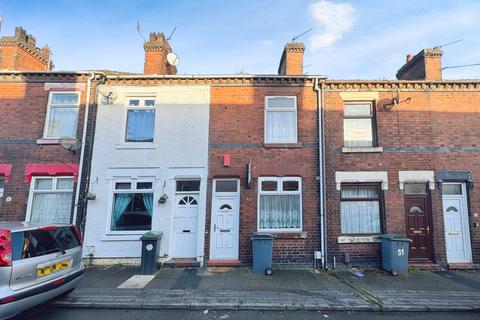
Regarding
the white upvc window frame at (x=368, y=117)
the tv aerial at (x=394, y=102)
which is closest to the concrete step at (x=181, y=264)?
the white upvc window frame at (x=368, y=117)

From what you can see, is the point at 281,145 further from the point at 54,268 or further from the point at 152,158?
the point at 54,268

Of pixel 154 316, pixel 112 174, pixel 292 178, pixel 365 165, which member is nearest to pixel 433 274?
pixel 365 165

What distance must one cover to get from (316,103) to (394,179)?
3528 mm

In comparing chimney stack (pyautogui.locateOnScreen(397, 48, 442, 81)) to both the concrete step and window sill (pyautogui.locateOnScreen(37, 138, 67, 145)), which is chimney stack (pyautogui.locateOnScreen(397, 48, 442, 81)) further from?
window sill (pyautogui.locateOnScreen(37, 138, 67, 145))

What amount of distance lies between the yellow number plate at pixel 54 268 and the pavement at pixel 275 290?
0.97 metres

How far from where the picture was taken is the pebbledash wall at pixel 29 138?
29.7ft

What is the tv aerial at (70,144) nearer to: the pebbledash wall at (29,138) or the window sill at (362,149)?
the pebbledash wall at (29,138)

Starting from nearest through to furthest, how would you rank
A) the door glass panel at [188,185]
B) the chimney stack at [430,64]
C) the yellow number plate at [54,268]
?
the yellow number plate at [54,268], the door glass panel at [188,185], the chimney stack at [430,64]

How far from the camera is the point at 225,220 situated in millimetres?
9016

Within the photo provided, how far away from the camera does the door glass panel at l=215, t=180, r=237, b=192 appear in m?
9.21

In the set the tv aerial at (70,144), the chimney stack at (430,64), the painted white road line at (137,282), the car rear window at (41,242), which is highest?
the chimney stack at (430,64)

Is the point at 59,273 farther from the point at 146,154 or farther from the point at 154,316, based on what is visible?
the point at 146,154

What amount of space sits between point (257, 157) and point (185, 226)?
10.6 feet

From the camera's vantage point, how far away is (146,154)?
933 centimetres
